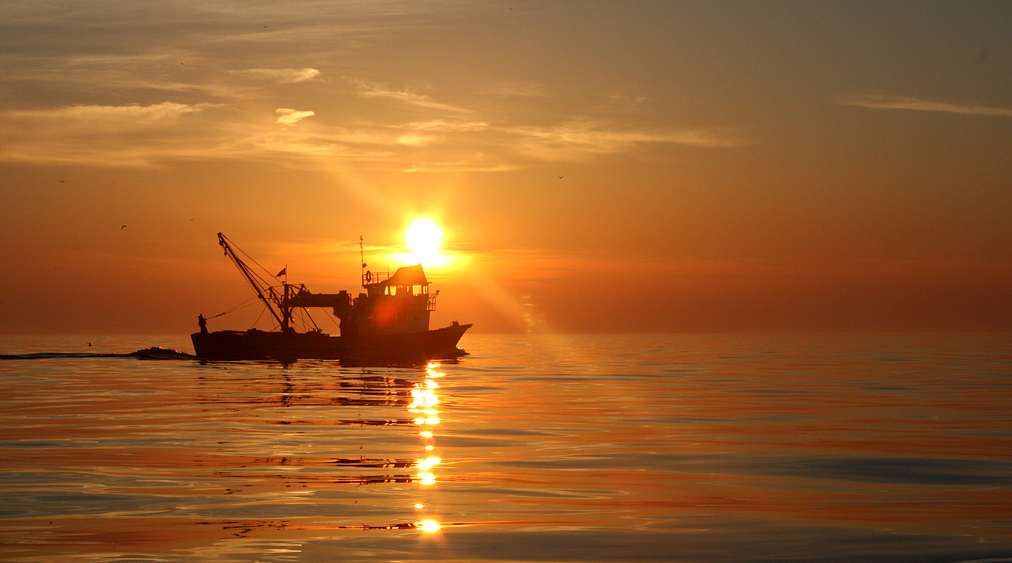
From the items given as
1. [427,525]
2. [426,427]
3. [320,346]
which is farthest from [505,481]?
[320,346]

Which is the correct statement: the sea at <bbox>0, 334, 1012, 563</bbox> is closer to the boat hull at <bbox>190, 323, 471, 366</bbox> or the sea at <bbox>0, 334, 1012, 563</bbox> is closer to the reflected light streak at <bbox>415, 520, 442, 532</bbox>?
the reflected light streak at <bbox>415, 520, 442, 532</bbox>

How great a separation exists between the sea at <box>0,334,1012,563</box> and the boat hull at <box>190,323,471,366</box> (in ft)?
189

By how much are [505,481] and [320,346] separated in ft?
276

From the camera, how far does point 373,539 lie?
1379 cm

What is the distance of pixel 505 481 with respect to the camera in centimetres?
1939

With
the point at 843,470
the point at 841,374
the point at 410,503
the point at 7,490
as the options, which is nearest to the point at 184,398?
the point at 7,490

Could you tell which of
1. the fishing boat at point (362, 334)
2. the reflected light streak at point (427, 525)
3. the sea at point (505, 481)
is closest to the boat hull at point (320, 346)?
the fishing boat at point (362, 334)

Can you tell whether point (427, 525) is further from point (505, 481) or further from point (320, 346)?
point (320, 346)

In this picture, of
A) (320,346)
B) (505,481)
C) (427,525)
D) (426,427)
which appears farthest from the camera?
(320,346)

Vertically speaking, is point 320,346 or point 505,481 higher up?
point 320,346

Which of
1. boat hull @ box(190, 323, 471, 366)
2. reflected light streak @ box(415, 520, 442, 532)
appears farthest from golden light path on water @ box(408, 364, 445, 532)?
boat hull @ box(190, 323, 471, 366)

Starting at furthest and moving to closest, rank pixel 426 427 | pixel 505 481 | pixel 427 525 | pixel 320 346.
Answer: pixel 320 346, pixel 426 427, pixel 505 481, pixel 427 525

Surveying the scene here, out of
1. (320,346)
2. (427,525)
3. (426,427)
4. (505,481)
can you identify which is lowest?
(427,525)

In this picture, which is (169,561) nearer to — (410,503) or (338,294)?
(410,503)
